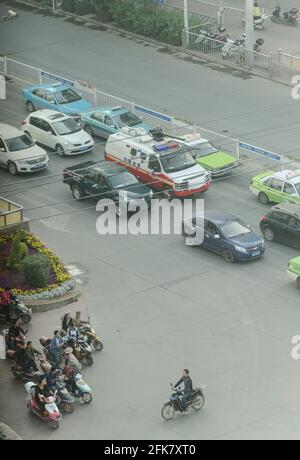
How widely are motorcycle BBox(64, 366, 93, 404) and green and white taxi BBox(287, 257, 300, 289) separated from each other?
9.79 meters

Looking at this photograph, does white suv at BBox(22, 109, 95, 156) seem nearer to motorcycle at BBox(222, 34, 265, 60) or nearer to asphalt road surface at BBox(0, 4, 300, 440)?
asphalt road surface at BBox(0, 4, 300, 440)

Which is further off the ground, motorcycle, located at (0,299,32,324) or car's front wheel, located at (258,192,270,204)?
motorcycle, located at (0,299,32,324)

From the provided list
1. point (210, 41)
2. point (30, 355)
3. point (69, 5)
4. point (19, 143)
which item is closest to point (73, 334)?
point (30, 355)

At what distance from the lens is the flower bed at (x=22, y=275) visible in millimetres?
41688

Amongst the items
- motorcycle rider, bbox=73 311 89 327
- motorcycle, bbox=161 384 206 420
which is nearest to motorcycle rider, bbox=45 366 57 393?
motorcycle, bbox=161 384 206 420

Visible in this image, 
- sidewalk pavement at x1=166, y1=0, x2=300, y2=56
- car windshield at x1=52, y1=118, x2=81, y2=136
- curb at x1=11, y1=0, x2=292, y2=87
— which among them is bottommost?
curb at x1=11, y1=0, x2=292, y2=87

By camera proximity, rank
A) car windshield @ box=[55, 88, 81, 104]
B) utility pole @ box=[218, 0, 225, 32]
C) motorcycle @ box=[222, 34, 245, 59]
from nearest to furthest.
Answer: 1. car windshield @ box=[55, 88, 81, 104]
2. motorcycle @ box=[222, 34, 245, 59]
3. utility pole @ box=[218, 0, 225, 32]

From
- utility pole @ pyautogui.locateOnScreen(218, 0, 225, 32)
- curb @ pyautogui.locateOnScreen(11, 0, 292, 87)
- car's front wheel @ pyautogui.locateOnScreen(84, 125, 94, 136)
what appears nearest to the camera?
car's front wheel @ pyautogui.locateOnScreen(84, 125, 94, 136)

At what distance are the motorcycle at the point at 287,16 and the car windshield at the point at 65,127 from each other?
18.2m

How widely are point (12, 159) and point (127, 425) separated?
65.6ft

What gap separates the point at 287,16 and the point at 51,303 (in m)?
32.0

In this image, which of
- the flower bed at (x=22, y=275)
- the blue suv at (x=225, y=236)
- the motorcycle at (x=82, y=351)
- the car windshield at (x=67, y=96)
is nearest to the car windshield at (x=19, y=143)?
the car windshield at (x=67, y=96)

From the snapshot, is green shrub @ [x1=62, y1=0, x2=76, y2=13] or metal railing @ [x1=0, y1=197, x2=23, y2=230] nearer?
metal railing @ [x1=0, y1=197, x2=23, y2=230]

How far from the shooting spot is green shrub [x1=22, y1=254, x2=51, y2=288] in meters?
41.3
